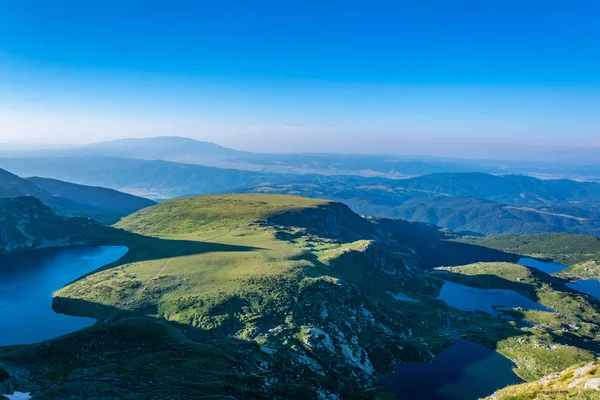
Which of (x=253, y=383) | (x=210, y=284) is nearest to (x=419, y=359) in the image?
(x=253, y=383)

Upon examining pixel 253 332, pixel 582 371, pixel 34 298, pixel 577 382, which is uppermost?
pixel 582 371

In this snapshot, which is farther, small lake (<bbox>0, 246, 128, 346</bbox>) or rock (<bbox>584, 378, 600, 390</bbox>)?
Answer: small lake (<bbox>0, 246, 128, 346</bbox>)

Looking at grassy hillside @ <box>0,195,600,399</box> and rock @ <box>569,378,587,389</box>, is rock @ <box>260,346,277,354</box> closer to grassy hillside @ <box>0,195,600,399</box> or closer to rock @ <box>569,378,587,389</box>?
grassy hillside @ <box>0,195,600,399</box>

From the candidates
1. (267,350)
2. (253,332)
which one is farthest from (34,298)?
(267,350)

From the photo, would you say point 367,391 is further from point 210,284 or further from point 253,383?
point 210,284

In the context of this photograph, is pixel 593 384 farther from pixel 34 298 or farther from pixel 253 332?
pixel 34 298

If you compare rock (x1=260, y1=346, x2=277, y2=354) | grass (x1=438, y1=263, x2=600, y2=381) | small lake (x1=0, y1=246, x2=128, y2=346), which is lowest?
grass (x1=438, y1=263, x2=600, y2=381)

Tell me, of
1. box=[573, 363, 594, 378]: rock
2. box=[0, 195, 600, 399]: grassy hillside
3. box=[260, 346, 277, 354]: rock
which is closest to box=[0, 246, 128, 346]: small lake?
box=[0, 195, 600, 399]: grassy hillside
